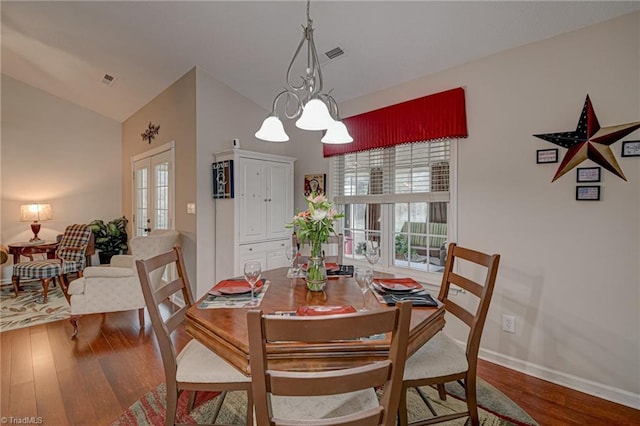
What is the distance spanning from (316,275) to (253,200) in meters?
2.00

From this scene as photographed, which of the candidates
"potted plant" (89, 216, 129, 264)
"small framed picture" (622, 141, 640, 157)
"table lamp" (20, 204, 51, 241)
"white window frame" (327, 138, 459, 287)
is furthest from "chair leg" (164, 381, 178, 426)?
"table lamp" (20, 204, 51, 241)

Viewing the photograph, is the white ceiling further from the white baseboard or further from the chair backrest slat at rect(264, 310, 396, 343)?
the white baseboard

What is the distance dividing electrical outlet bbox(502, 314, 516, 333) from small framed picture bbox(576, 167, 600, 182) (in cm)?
108

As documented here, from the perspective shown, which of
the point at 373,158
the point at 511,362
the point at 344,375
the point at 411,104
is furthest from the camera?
the point at 373,158

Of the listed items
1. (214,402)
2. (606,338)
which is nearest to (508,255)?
(606,338)

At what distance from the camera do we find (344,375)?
2.96ft

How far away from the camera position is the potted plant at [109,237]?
17.2 feet

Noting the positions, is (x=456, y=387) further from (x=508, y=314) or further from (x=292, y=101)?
(x=292, y=101)

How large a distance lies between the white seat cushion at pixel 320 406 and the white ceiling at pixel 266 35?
2.34 meters

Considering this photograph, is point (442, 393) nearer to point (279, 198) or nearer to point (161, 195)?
point (279, 198)

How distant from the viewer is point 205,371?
4.79ft

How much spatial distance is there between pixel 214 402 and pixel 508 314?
85.4 inches

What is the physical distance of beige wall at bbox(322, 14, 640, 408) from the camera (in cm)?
197

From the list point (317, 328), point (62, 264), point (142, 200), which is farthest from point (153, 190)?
point (317, 328)
